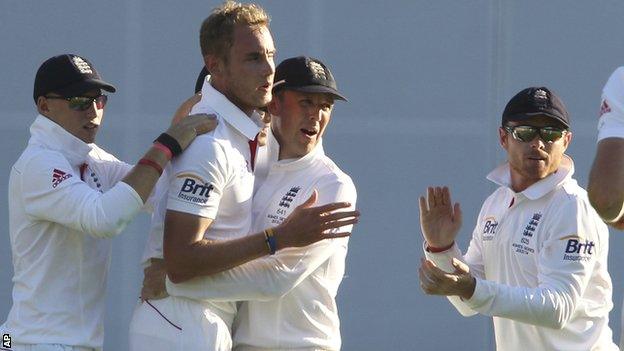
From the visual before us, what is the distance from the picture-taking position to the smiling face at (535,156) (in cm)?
512

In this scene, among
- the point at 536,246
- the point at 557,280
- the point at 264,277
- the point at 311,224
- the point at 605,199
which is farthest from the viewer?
the point at 536,246

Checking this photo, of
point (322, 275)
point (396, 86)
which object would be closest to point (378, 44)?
point (396, 86)

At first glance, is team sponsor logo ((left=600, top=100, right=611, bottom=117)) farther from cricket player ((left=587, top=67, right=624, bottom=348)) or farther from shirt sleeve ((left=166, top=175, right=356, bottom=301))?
shirt sleeve ((left=166, top=175, right=356, bottom=301))

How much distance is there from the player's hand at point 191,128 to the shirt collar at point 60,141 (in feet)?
1.51

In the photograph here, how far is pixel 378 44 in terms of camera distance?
28.0ft

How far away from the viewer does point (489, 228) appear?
5277mm

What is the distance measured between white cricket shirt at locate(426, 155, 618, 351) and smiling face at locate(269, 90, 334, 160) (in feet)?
2.40

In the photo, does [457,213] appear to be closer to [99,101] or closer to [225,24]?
[225,24]

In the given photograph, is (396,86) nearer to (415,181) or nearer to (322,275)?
(415,181)

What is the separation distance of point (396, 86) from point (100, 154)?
3772mm

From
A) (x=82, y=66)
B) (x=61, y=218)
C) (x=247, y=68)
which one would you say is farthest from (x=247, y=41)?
(x=61, y=218)

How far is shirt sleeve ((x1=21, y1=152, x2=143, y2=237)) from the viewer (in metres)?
4.55

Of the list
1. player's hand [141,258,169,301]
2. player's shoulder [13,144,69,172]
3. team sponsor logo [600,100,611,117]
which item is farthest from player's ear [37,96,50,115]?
team sponsor logo [600,100,611,117]

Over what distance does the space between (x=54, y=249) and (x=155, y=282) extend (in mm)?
423
